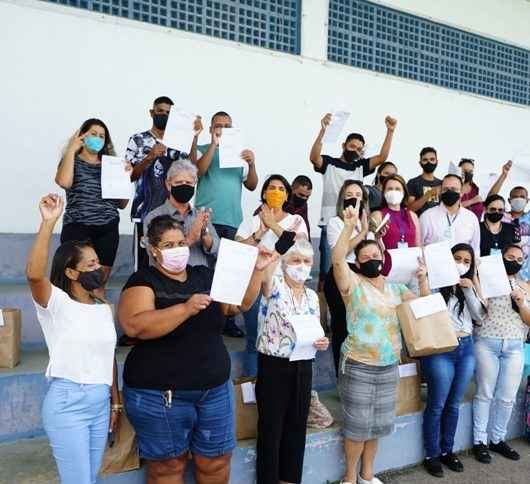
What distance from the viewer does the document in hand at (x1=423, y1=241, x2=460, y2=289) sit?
11.9ft

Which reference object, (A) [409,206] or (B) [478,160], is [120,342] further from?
(B) [478,160]

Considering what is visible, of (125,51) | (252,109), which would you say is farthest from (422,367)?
(125,51)

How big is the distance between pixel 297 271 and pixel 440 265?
1087 mm

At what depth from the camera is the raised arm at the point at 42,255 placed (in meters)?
2.25

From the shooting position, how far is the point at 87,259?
2523 millimetres

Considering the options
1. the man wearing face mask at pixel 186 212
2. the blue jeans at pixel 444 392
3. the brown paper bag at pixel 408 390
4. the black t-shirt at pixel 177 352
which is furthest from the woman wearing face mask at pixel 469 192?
the black t-shirt at pixel 177 352

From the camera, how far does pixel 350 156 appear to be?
15.5ft

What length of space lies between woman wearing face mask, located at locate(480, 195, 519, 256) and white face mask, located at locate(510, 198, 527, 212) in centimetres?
60

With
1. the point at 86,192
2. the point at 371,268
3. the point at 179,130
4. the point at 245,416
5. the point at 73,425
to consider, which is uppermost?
the point at 179,130

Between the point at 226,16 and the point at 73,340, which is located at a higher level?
the point at 226,16

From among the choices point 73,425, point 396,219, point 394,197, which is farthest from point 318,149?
point 73,425

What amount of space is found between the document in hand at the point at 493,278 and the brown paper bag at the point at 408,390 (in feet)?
2.52

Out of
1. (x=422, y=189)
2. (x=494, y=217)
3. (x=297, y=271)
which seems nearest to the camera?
(x=297, y=271)

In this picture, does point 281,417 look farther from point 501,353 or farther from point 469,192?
point 469,192
